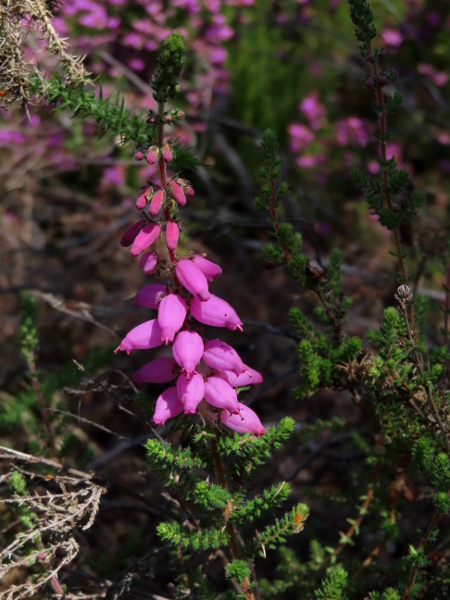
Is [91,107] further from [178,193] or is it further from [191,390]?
[191,390]

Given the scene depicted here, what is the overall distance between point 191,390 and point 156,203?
44cm

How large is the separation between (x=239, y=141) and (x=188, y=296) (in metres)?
4.74

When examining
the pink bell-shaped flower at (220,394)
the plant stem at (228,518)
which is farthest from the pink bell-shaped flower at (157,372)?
the plant stem at (228,518)

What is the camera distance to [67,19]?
670 centimetres

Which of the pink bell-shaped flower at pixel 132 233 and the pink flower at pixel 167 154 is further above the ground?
the pink flower at pixel 167 154

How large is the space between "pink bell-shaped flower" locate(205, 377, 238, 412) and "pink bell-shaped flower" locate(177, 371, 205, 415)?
0.03 m

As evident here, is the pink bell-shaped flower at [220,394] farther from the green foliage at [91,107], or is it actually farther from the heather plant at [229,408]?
the green foliage at [91,107]

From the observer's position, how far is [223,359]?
1625 millimetres

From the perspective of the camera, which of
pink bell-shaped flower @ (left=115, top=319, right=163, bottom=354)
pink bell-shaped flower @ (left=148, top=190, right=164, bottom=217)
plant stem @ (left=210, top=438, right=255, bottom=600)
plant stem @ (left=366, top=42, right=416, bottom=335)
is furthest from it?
plant stem @ (left=366, top=42, right=416, bottom=335)

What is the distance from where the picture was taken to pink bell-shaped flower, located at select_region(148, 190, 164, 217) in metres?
1.53

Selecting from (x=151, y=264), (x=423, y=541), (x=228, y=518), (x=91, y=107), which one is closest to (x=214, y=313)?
(x=151, y=264)

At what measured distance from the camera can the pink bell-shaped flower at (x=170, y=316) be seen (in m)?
1.54

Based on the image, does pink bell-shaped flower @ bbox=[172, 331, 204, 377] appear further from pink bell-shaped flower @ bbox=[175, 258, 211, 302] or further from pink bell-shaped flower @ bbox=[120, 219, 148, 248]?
pink bell-shaped flower @ bbox=[120, 219, 148, 248]

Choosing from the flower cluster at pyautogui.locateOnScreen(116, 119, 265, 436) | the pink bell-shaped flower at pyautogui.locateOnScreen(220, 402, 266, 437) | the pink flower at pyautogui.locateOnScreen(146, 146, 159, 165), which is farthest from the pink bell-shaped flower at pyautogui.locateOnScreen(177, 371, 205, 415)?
the pink flower at pyautogui.locateOnScreen(146, 146, 159, 165)
